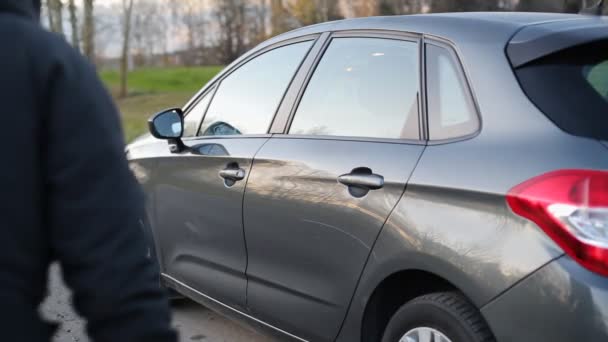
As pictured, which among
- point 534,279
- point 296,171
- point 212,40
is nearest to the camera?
point 534,279

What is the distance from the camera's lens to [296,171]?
3.19m

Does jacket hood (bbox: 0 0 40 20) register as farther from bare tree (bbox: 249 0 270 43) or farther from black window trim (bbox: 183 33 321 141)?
bare tree (bbox: 249 0 270 43)

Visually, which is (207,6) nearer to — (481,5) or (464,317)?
(481,5)

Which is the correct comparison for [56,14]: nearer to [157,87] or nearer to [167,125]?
[157,87]

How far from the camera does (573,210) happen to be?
2.20 metres

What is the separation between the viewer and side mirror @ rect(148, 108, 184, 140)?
4.03m

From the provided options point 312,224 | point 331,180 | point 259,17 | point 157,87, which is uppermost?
point 259,17

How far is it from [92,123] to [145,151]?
129 inches

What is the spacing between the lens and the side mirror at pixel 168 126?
4.03 meters

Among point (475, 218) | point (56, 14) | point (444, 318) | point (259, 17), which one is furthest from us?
→ point (259, 17)

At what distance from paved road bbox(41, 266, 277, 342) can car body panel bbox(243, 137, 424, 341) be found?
0.91m

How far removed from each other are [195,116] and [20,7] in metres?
2.97

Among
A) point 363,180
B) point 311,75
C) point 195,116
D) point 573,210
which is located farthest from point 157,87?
point 573,210

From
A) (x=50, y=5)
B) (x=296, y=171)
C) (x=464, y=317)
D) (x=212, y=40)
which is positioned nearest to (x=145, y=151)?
(x=296, y=171)
